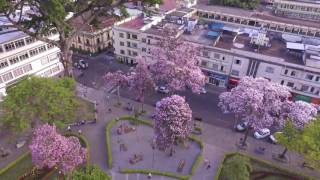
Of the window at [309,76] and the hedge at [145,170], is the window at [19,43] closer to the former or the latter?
the hedge at [145,170]

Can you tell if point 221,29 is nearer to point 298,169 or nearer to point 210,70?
point 210,70

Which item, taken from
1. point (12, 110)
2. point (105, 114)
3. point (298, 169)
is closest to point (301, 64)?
point (298, 169)

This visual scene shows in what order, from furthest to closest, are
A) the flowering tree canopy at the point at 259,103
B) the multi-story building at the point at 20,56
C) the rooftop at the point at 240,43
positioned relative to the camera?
the rooftop at the point at 240,43
the multi-story building at the point at 20,56
the flowering tree canopy at the point at 259,103

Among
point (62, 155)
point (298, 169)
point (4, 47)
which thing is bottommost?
point (298, 169)

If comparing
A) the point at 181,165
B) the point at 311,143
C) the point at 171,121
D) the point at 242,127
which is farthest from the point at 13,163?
the point at 311,143

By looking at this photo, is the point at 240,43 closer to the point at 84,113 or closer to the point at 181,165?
the point at 181,165

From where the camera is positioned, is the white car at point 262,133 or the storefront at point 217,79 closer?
the white car at point 262,133

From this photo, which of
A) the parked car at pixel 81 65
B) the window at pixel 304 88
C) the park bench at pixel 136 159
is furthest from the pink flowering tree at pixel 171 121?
the parked car at pixel 81 65

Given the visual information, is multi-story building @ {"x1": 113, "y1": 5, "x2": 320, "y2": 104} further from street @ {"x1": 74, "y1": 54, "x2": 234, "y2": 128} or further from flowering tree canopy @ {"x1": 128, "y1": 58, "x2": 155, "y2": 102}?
flowering tree canopy @ {"x1": 128, "y1": 58, "x2": 155, "y2": 102}
